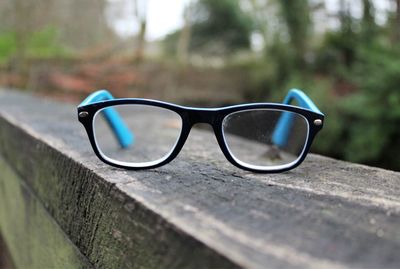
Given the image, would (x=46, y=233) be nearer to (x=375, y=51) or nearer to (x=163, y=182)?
(x=163, y=182)

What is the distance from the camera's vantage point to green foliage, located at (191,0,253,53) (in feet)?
31.5

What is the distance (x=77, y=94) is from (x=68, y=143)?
4986 millimetres

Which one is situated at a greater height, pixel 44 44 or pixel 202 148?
pixel 44 44

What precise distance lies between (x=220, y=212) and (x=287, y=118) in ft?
1.27

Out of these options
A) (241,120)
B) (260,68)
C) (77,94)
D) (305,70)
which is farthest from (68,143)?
(260,68)

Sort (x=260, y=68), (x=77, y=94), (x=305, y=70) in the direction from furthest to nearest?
(x=260, y=68)
(x=305, y=70)
(x=77, y=94)

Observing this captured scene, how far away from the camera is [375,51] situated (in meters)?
4.77

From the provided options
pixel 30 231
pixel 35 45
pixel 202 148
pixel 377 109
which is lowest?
pixel 377 109

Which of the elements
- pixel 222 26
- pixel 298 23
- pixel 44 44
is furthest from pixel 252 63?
pixel 44 44

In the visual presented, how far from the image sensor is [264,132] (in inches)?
31.3

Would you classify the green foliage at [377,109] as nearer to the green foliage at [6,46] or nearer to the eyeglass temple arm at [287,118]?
the eyeglass temple arm at [287,118]

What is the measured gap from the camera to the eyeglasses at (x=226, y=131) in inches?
24.7

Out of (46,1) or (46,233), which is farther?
(46,1)

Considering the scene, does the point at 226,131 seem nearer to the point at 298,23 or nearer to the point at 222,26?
the point at 298,23
